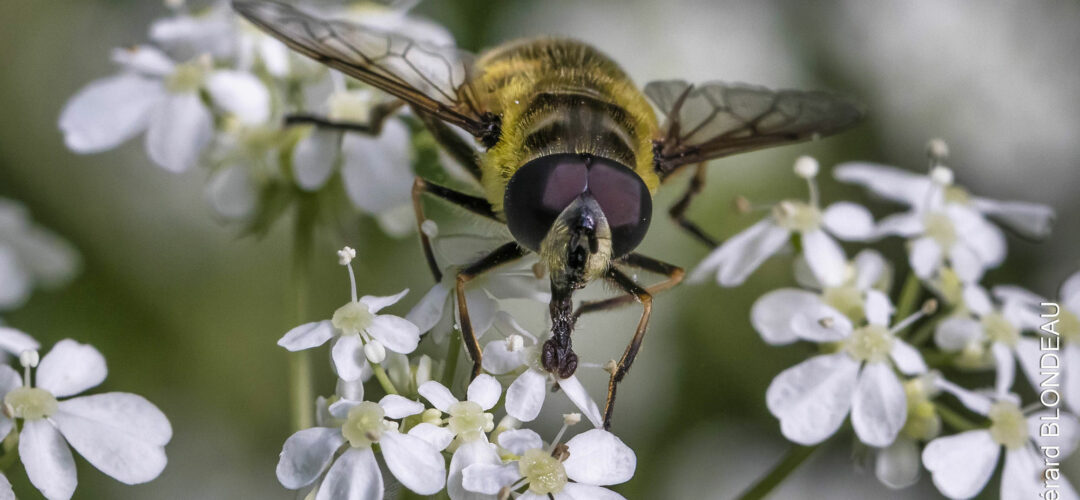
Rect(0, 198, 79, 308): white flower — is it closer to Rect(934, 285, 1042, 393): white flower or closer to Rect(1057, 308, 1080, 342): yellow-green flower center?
Rect(934, 285, 1042, 393): white flower

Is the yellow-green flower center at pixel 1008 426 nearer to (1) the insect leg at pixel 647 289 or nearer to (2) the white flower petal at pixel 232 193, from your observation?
(1) the insect leg at pixel 647 289

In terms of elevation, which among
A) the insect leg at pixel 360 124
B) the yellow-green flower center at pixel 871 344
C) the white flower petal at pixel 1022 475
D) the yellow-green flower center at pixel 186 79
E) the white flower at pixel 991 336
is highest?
the yellow-green flower center at pixel 186 79

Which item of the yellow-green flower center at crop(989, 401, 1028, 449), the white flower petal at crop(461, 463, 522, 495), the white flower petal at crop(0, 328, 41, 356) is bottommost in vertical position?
the yellow-green flower center at crop(989, 401, 1028, 449)

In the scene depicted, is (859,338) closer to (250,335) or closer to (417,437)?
(417,437)

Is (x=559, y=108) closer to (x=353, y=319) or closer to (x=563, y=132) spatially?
(x=563, y=132)

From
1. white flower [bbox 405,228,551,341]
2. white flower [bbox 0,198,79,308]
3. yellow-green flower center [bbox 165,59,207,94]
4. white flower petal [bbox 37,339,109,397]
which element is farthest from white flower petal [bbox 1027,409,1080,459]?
white flower [bbox 0,198,79,308]

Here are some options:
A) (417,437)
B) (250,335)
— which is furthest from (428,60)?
(250,335)

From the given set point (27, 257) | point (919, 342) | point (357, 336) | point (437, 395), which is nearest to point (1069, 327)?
point (919, 342)

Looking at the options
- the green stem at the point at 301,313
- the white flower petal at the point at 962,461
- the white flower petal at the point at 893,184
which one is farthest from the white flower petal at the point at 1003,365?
the green stem at the point at 301,313
